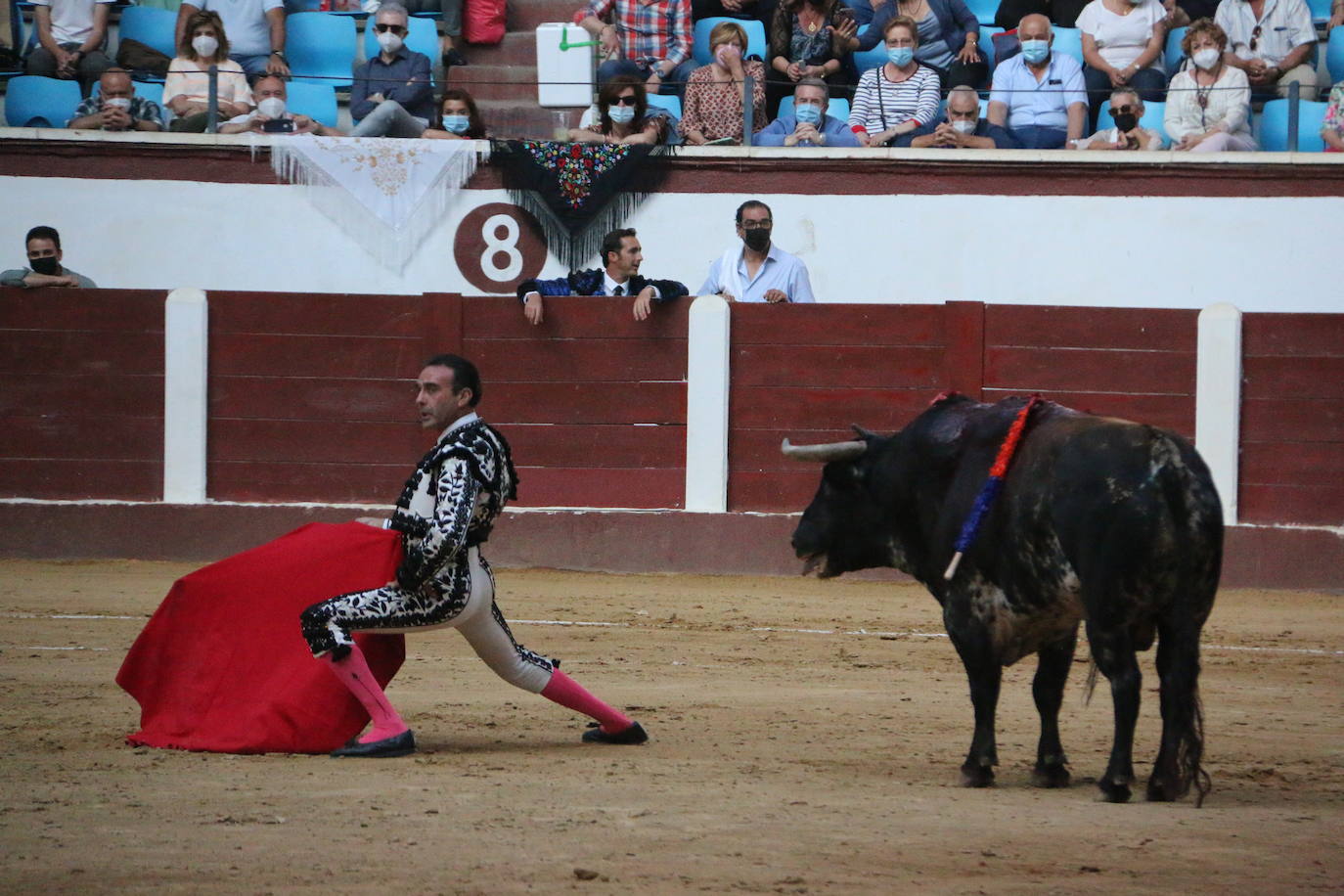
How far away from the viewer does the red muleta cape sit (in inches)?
187

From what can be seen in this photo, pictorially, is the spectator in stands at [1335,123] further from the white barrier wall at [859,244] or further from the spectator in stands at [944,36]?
the spectator in stands at [944,36]

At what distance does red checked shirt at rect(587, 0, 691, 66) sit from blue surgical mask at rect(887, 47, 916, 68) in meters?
1.34

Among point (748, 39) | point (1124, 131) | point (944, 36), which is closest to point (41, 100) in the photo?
point (748, 39)

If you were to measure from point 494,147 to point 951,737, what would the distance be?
6.08 meters

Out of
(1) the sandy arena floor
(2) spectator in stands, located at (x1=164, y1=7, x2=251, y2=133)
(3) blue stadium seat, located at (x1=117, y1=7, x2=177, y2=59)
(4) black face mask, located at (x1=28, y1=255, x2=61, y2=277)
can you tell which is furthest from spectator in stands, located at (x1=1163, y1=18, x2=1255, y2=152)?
(4) black face mask, located at (x1=28, y1=255, x2=61, y2=277)

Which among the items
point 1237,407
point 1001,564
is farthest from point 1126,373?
point 1001,564

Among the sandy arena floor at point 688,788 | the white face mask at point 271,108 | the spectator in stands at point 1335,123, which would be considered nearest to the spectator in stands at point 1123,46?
the spectator in stands at point 1335,123

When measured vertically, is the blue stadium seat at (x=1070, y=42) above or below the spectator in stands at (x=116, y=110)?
above

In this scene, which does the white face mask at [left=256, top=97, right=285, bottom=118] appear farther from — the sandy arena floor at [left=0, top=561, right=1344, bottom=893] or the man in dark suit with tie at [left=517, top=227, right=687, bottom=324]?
the sandy arena floor at [left=0, top=561, right=1344, bottom=893]

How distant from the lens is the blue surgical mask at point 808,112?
10281 mm

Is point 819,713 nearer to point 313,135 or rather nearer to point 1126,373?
point 1126,373

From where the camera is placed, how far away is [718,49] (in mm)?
10453

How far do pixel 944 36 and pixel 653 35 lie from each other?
1760mm

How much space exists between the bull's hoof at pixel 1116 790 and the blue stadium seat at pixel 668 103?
7.24m
